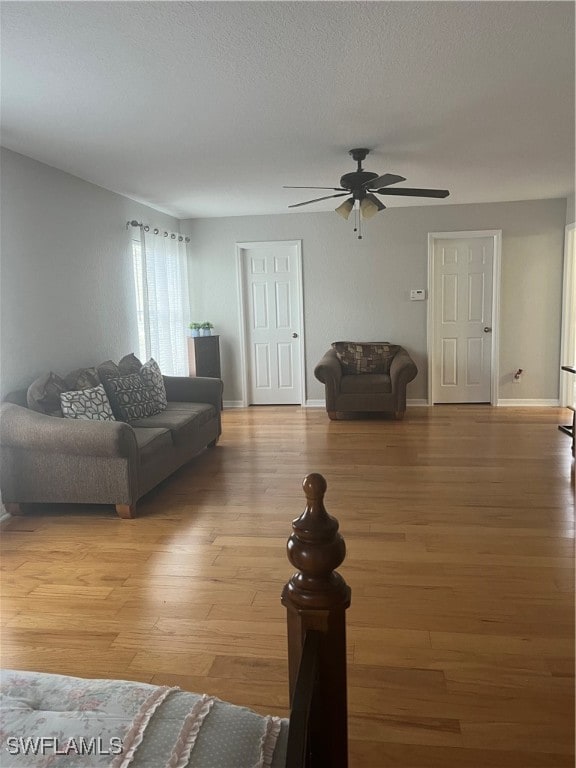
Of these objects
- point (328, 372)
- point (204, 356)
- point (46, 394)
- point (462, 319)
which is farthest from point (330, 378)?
point (46, 394)

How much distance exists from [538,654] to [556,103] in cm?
298

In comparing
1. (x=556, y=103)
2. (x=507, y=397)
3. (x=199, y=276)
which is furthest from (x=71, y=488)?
(x=507, y=397)

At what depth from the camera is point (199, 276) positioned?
751cm

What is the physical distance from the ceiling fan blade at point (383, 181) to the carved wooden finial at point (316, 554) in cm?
323

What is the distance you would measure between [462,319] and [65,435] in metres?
5.08

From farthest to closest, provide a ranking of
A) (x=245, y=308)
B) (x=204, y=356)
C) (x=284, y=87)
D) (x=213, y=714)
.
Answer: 1. (x=245, y=308)
2. (x=204, y=356)
3. (x=284, y=87)
4. (x=213, y=714)

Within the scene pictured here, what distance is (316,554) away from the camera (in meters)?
1.02

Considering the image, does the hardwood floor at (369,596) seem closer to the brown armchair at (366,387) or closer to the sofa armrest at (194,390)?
the sofa armrest at (194,390)

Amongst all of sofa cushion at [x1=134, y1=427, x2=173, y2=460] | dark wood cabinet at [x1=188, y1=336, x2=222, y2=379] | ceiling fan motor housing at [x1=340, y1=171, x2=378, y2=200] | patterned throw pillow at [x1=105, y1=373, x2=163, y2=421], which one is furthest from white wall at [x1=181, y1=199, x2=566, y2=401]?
sofa cushion at [x1=134, y1=427, x2=173, y2=460]

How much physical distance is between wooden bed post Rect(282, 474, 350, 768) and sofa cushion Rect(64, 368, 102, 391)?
3.58m

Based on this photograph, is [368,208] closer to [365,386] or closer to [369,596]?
[365,386]

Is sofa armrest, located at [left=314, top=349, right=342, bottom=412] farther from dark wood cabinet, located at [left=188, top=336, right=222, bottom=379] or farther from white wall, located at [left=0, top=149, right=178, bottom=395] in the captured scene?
white wall, located at [left=0, top=149, right=178, bottom=395]

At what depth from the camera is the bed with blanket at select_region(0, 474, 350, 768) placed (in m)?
0.87

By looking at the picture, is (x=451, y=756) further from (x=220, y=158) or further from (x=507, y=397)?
(x=507, y=397)
